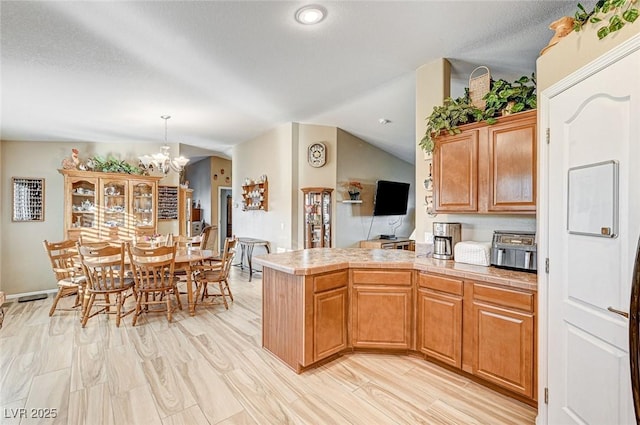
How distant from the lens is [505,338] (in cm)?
206

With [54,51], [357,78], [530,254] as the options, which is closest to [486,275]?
[530,254]

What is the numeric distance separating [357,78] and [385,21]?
1064mm

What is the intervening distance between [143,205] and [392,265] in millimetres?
5240

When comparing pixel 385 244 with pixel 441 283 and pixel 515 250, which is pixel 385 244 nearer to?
pixel 441 283

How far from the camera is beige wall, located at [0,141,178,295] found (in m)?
4.91

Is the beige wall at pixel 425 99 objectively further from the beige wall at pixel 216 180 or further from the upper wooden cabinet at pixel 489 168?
the beige wall at pixel 216 180

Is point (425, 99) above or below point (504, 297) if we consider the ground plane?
above

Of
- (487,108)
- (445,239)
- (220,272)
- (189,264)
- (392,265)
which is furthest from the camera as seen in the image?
(220,272)

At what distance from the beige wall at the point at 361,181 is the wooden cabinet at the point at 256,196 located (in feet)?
4.58

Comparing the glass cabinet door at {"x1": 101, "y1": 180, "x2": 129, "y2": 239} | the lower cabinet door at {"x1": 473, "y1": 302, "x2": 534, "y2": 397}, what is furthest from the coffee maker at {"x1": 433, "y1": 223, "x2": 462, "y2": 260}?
the glass cabinet door at {"x1": 101, "y1": 180, "x2": 129, "y2": 239}

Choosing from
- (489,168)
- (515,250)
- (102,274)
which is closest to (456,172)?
(489,168)

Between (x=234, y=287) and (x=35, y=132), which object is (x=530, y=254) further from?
(x=35, y=132)

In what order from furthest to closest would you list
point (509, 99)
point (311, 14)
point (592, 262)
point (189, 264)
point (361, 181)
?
point (361, 181) < point (189, 264) < point (509, 99) < point (311, 14) < point (592, 262)

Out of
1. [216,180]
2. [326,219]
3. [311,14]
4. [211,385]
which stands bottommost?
[211,385]
